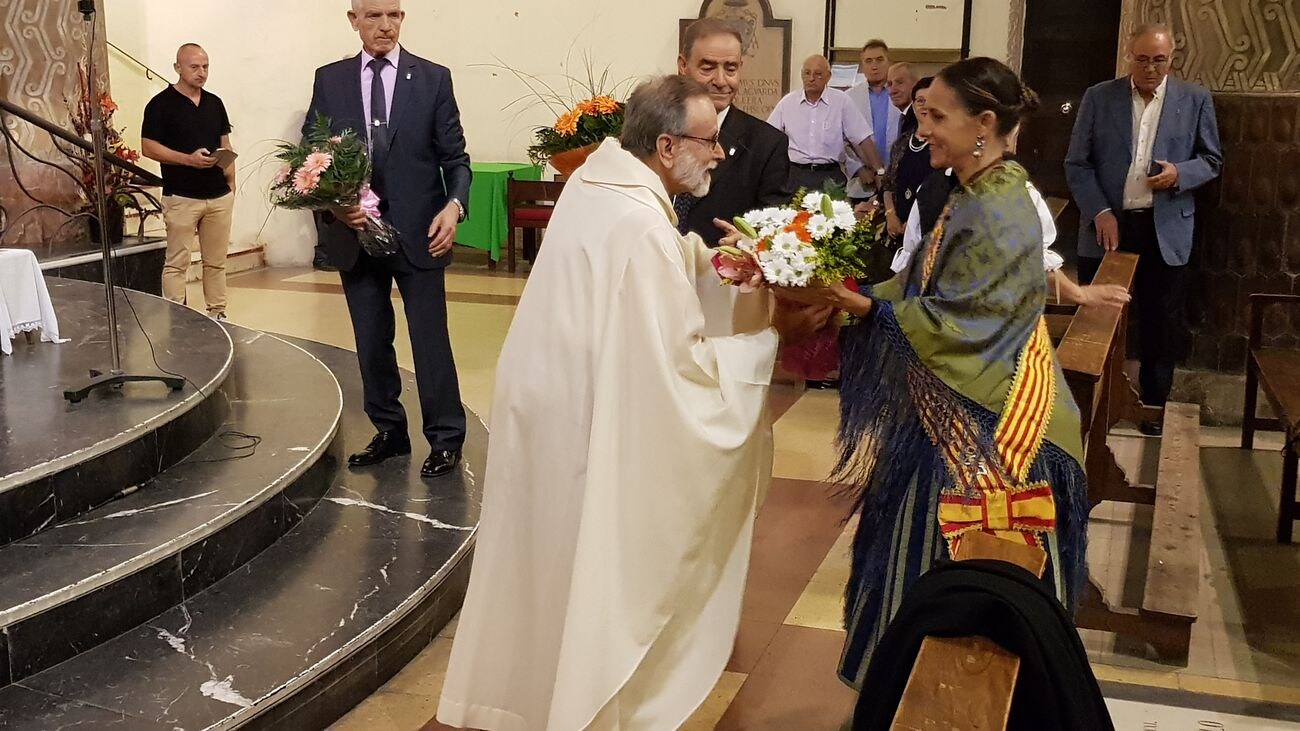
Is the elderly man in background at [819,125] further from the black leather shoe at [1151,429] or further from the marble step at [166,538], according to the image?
the marble step at [166,538]

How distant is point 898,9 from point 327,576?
7431 mm

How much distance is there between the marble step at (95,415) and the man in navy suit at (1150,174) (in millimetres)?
4060

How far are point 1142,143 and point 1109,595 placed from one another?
2769 mm

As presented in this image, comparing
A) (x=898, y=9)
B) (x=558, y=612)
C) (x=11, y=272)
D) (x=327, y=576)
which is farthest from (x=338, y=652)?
(x=898, y=9)

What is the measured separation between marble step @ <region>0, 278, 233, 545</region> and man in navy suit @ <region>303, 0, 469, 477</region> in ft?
1.95

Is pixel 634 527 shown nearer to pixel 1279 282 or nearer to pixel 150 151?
pixel 1279 282

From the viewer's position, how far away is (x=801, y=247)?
241 centimetres

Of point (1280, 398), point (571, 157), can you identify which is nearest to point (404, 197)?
point (571, 157)

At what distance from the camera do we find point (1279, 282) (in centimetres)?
620

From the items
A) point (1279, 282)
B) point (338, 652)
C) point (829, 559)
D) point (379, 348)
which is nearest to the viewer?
point (338, 652)

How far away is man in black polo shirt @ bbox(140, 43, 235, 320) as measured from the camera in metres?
7.69

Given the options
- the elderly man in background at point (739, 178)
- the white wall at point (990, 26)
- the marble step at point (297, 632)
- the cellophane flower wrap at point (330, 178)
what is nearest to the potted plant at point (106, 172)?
the cellophane flower wrap at point (330, 178)

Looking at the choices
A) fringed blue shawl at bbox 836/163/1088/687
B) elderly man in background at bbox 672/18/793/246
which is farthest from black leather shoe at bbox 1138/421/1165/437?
fringed blue shawl at bbox 836/163/1088/687

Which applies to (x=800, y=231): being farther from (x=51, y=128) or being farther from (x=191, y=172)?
(x=191, y=172)
